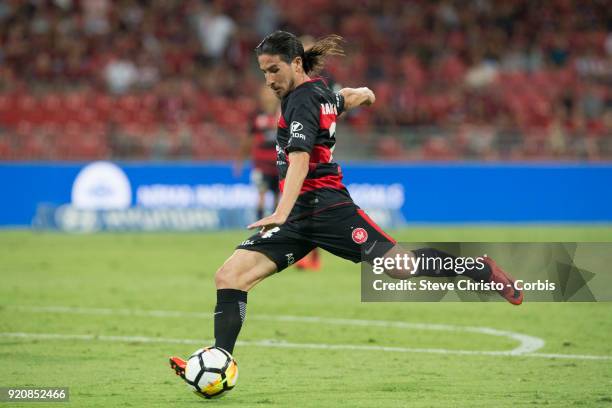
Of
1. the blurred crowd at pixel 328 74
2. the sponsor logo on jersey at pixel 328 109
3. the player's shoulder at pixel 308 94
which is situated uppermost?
the blurred crowd at pixel 328 74

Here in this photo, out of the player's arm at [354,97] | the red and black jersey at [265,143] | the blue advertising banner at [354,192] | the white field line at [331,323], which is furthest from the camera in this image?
the blue advertising banner at [354,192]

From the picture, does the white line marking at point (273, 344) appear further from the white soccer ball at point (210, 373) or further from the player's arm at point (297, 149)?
the player's arm at point (297, 149)

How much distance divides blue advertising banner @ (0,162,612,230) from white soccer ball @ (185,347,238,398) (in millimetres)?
15033

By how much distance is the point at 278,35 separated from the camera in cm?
670

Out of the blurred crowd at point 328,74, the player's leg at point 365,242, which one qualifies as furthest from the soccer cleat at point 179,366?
the blurred crowd at point 328,74

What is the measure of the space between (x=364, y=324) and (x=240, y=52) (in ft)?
53.1

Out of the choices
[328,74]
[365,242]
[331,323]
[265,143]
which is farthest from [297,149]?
[328,74]

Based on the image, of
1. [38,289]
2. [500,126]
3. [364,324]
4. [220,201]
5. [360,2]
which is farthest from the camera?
[360,2]

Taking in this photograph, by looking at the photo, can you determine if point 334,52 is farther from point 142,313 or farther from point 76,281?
point 76,281

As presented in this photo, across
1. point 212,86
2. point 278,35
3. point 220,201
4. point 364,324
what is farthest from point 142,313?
point 212,86

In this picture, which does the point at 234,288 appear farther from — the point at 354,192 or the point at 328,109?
the point at 354,192

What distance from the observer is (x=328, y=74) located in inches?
849

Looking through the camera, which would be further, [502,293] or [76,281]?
[76,281]

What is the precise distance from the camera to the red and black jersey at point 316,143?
6645mm
